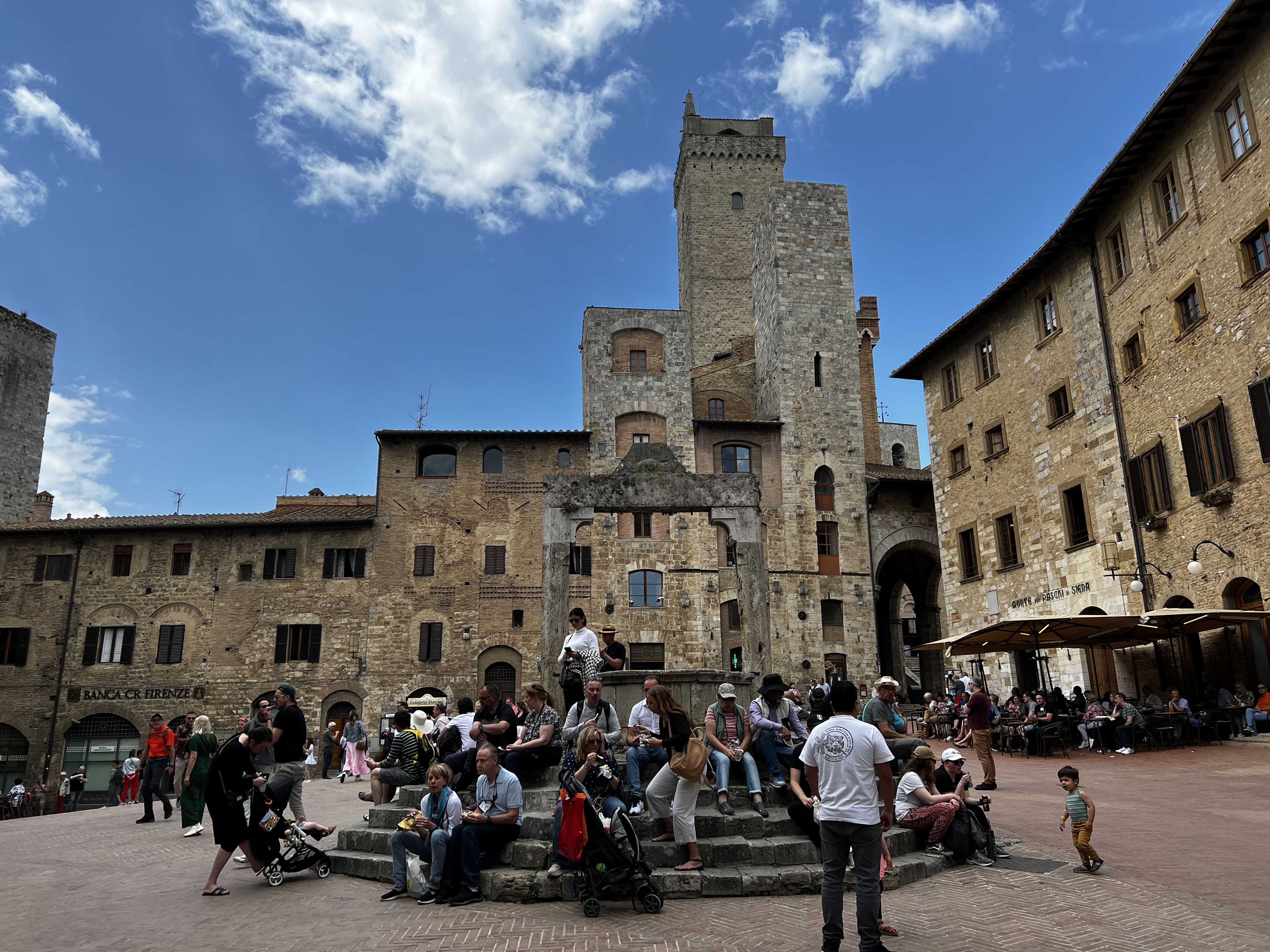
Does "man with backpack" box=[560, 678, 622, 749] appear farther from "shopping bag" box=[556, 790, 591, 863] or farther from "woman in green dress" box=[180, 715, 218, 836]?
"woman in green dress" box=[180, 715, 218, 836]

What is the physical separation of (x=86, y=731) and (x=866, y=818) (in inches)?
1281

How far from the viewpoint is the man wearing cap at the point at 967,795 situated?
27.5 feet

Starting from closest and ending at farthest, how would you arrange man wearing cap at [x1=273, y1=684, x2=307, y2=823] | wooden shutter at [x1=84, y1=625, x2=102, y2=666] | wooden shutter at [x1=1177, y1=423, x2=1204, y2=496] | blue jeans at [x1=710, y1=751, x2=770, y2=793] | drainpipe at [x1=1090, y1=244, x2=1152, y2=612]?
1. blue jeans at [x1=710, y1=751, x2=770, y2=793]
2. man wearing cap at [x1=273, y1=684, x2=307, y2=823]
3. wooden shutter at [x1=1177, y1=423, x2=1204, y2=496]
4. drainpipe at [x1=1090, y1=244, x2=1152, y2=612]
5. wooden shutter at [x1=84, y1=625, x2=102, y2=666]

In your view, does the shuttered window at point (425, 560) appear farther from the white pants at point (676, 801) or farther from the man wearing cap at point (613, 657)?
the white pants at point (676, 801)

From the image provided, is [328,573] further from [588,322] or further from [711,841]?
[711,841]

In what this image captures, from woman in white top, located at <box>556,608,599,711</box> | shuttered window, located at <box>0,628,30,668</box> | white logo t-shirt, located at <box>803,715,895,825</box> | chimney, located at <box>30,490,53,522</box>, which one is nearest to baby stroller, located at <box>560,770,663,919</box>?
white logo t-shirt, located at <box>803,715,895,825</box>

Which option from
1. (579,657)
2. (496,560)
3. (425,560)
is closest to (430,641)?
(425,560)

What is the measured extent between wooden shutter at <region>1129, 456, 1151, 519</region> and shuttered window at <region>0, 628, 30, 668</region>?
114 ft

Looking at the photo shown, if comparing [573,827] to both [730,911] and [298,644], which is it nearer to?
[730,911]

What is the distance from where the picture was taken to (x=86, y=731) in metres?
30.1

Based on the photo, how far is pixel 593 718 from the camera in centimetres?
908

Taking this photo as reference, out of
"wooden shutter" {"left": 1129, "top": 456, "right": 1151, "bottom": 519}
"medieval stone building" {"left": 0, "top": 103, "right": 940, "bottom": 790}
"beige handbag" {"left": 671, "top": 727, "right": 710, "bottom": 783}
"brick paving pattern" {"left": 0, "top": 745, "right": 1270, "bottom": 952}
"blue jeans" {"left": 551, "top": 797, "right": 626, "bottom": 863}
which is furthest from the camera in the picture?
"medieval stone building" {"left": 0, "top": 103, "right": 940, "bottom": 790}

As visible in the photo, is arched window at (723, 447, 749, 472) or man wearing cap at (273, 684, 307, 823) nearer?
man wearing cap at (273, 684, 307, 823)

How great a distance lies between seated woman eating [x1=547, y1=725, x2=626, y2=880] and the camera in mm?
7383
